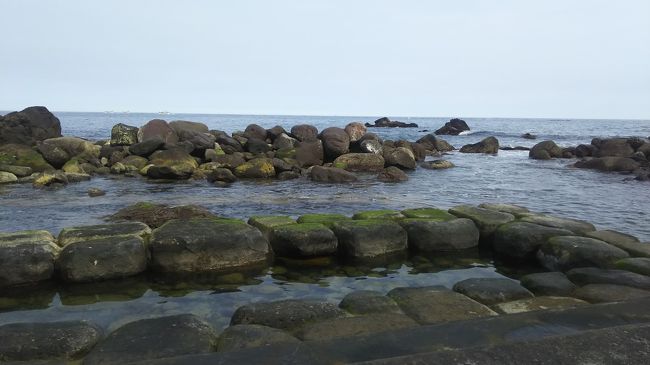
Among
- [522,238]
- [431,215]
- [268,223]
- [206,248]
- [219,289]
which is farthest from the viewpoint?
[431,215]

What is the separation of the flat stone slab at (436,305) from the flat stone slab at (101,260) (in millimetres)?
3794

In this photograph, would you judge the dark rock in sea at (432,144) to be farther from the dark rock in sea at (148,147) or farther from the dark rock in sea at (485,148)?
the dark rock in sea at (148,147)

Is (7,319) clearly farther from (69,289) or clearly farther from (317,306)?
(317,306)

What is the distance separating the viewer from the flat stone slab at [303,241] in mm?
7430

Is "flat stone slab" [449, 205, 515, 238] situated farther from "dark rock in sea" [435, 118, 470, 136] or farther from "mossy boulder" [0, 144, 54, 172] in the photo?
"dark rock in sea" [435, 118, 470, 136]

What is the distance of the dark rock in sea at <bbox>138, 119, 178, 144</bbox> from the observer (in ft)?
82.2

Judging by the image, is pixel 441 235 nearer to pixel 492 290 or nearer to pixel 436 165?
pixel 492 290

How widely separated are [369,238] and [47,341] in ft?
16.2

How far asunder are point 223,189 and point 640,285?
1363 centimetres

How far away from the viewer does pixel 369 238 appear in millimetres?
7688

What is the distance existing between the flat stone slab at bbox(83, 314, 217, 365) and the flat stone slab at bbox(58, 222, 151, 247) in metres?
3.25

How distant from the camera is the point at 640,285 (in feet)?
17.3

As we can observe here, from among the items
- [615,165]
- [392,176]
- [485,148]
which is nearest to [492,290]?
[392,176]

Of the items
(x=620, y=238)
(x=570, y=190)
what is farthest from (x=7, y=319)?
(x=570, y=190)
